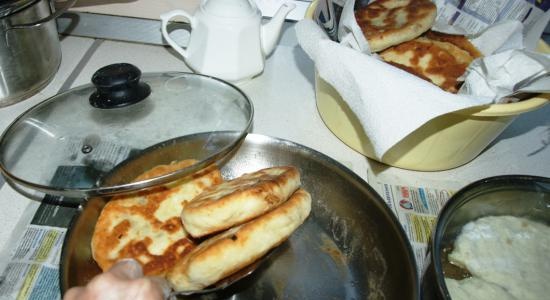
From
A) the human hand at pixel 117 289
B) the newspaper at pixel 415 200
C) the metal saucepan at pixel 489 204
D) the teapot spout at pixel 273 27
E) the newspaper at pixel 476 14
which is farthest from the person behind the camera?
the teapot spout at pixel 273 27

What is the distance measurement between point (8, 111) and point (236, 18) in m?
0.47

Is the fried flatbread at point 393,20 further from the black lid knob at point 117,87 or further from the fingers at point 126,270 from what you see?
the fingers at point 126,270

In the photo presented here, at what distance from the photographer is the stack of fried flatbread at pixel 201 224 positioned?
466 millimetres

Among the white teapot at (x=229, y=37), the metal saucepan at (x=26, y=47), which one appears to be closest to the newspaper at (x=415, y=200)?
the white teapot at (x=229, y=37)

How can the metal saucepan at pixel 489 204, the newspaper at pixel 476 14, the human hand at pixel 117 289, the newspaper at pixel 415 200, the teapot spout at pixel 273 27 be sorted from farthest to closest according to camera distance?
1. the teapot spout at pixel 273 27
2. the newspaper at pixel 476 14
3. the newspaper at pixel 415 200
4. the metal saucepan at pixel 489 204
5. the human hand at pixel 117 289

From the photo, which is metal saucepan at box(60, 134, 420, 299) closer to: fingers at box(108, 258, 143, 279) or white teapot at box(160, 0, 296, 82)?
fingers at box(108, 258, 143, 279)

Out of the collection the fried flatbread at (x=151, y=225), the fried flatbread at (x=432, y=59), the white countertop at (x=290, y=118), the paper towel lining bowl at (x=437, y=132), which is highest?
the fried flatbread at (x=432, y=59)

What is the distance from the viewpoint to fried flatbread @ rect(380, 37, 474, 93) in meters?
0.70

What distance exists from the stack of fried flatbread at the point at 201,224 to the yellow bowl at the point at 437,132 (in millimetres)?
227

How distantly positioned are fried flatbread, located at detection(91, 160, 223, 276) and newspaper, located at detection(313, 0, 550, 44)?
35cm

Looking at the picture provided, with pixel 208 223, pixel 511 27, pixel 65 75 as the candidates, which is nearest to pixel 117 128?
pixel 208 223

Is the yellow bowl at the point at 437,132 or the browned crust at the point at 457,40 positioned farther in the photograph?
the browned crust at the point at 457,40

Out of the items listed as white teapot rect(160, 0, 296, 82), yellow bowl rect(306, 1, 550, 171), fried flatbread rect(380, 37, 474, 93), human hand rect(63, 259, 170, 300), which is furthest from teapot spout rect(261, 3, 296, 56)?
human hand rect(63, 259, 170, 300)

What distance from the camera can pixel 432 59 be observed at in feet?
2.38
